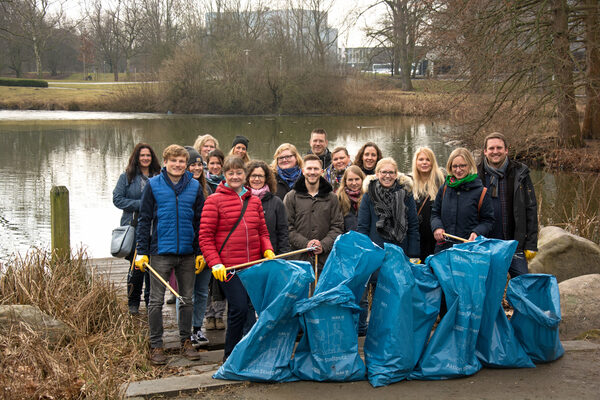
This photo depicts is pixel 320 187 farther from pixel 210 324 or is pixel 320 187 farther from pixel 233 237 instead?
pixel 210 324

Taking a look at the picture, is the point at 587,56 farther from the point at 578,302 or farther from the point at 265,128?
the point at 265,128

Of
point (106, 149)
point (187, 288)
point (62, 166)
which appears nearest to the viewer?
point (187, 288)

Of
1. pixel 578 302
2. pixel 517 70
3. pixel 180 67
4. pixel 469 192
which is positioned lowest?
pixel 578 302

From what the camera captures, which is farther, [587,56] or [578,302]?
[587,56]

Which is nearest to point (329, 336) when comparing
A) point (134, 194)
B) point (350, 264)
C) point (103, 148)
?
point (350, 264)

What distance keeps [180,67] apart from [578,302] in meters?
38.3

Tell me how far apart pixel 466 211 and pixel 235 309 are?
214 centimetres

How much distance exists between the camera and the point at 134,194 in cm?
624

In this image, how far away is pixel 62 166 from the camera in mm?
19547

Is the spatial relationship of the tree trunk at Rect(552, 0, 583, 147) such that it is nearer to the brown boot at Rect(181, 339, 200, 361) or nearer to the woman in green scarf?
the woman in green scarf

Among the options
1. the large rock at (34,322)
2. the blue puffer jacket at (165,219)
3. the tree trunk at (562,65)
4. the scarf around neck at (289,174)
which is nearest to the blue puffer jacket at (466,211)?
the scarf around neck at (289,174)

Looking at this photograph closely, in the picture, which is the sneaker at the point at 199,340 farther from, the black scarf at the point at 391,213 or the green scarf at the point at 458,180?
the green scarf at the point at 458,180

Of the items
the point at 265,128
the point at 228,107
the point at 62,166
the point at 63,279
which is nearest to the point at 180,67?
the point at 228,107

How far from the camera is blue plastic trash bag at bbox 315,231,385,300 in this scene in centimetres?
433
